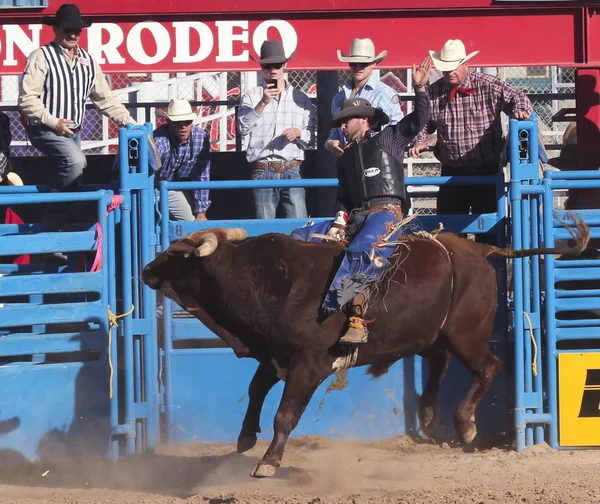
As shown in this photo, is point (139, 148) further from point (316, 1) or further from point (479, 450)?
point (479, 450)

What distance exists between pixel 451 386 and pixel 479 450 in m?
0.48

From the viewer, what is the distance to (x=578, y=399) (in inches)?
272

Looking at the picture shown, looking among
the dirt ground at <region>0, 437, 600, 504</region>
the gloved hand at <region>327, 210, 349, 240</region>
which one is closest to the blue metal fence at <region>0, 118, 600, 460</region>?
the dirt ground at <region>0, 437, 600, 504</region>

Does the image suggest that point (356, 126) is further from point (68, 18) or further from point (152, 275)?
point (68, 18)

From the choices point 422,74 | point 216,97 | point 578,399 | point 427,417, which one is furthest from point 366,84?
point 216,97

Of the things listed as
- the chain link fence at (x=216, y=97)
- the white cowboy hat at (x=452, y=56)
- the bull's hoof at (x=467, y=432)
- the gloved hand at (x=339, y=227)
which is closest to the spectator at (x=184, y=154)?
the chain link fence at (x=216, y=97)

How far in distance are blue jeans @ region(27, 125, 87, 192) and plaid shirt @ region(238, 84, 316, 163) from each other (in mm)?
1319

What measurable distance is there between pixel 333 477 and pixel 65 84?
3.34 metres

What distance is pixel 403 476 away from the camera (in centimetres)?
640

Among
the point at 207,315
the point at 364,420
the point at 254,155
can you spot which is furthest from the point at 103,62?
the point at 364,420

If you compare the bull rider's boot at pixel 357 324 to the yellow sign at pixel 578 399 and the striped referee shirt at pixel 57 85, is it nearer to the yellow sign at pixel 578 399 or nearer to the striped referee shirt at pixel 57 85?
the yellow sign at pixel 578 399

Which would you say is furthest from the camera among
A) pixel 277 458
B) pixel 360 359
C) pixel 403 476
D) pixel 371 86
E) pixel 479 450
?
pixel 371 86

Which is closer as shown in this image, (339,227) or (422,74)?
(422,74)

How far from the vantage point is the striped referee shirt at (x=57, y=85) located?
711 centimetres
